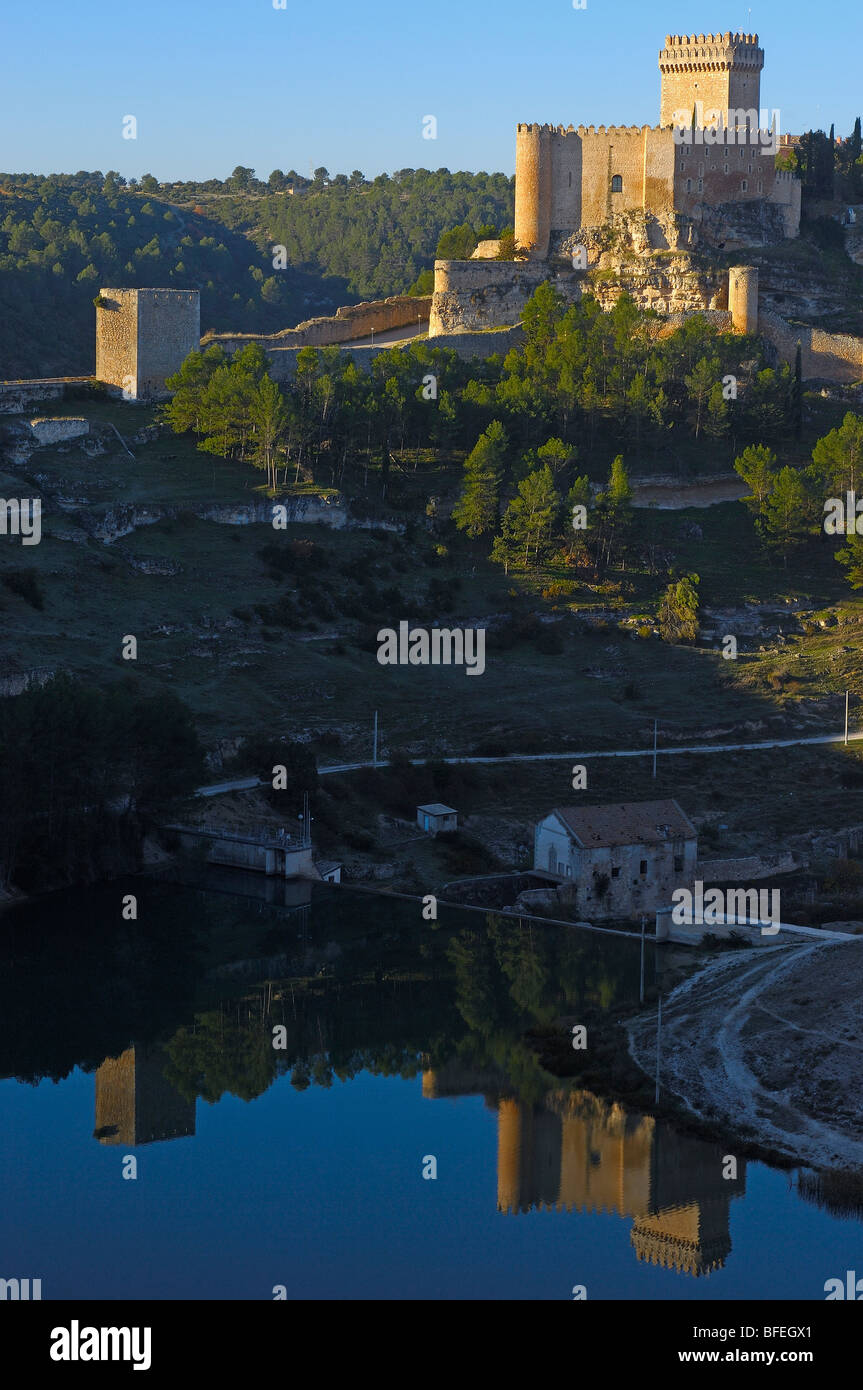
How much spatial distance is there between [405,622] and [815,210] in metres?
29.0

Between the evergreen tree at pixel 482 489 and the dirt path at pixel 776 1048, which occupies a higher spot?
the evergreen tree at pixel 482 489

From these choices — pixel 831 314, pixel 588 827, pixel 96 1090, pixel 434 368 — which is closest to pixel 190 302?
pixel 434 368

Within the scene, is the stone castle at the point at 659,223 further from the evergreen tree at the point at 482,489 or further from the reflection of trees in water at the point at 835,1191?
the reflection of trees in water at the point at 835,1191

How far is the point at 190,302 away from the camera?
68.2m

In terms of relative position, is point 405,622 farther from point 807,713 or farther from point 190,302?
point 190,302

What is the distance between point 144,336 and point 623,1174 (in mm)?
42493

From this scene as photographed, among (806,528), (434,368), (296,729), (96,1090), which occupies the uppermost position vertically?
(434,368)

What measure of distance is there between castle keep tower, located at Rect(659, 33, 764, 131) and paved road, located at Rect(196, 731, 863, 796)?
90.3 feet

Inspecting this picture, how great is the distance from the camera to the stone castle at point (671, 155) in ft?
237

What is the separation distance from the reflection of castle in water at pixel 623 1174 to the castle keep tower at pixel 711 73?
47.7 metres

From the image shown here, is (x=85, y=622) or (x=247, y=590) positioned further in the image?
(x=247, y=590)

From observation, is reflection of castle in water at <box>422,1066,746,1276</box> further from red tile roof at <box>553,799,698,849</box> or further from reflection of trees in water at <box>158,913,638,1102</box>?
red tile roof at <box>553,799,698,849</box>

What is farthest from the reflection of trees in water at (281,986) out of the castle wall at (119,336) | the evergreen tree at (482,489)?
the castle wall at (119,336)

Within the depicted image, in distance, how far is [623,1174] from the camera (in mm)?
30297
